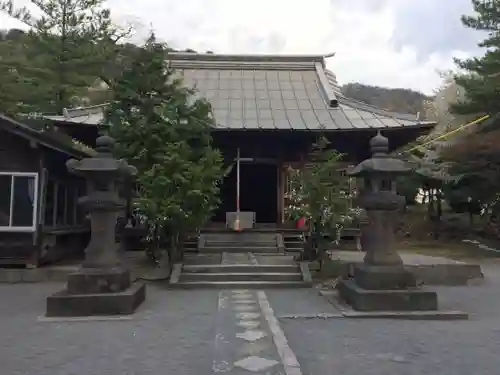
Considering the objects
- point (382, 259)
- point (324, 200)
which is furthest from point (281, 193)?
point (382, 259)

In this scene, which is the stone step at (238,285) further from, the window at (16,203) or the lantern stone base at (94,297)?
the window at (16,203)

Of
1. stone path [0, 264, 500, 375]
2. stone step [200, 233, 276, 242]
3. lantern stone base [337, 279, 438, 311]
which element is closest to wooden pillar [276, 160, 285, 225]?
stone step [200, 233, 276, 242]

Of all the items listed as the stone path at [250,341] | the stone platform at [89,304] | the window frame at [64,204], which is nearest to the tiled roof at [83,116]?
the window frame at [64,204]

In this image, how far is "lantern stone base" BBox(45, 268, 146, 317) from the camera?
25.3 feet

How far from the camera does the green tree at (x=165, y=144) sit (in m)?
10.8

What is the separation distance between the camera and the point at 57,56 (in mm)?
19844

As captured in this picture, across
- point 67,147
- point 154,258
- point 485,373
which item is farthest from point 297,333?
point 67,147

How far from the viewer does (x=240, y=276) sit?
1077 cm

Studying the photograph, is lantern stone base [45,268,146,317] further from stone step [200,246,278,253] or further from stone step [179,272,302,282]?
stone step [200,246,278,253]

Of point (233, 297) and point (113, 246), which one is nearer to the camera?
point (113, 246)

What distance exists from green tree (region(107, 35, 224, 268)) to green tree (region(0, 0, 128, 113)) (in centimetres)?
691

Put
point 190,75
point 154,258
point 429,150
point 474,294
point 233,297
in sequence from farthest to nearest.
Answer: point 429,150
point 190,75
point 154,258
point 474,294
point 233,297

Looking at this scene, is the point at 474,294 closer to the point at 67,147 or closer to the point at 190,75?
the point at 67,147

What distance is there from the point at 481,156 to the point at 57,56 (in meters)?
15.7
